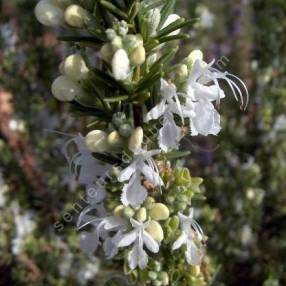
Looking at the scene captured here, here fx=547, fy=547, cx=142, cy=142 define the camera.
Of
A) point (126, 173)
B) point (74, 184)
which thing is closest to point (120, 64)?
point (126, 173)

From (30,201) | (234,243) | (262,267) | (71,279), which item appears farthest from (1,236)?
(262,267)

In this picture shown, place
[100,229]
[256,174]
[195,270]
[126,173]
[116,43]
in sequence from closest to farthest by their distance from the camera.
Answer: [116,43], [126,173], [100,229], [195,270], [256,174]

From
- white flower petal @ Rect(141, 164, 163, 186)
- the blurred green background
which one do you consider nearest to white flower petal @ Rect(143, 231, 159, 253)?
white flower petal @ Rect(141, 164, 163, 186)

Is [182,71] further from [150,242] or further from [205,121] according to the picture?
[150,242]

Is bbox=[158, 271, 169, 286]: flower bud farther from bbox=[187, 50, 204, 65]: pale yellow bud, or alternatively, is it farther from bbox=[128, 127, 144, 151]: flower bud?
bbox=[187, 50, 204, 65]: pale yellow bud

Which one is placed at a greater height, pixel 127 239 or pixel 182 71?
pixel 182 71

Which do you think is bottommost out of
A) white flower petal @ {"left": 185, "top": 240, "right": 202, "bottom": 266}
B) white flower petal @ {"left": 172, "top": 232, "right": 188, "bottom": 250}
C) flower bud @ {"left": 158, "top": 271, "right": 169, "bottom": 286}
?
flower bud @ {"left": 158, "top": 271, "right": 169, "bottom": 286}

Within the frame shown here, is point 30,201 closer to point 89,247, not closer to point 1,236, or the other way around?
point 1,236
